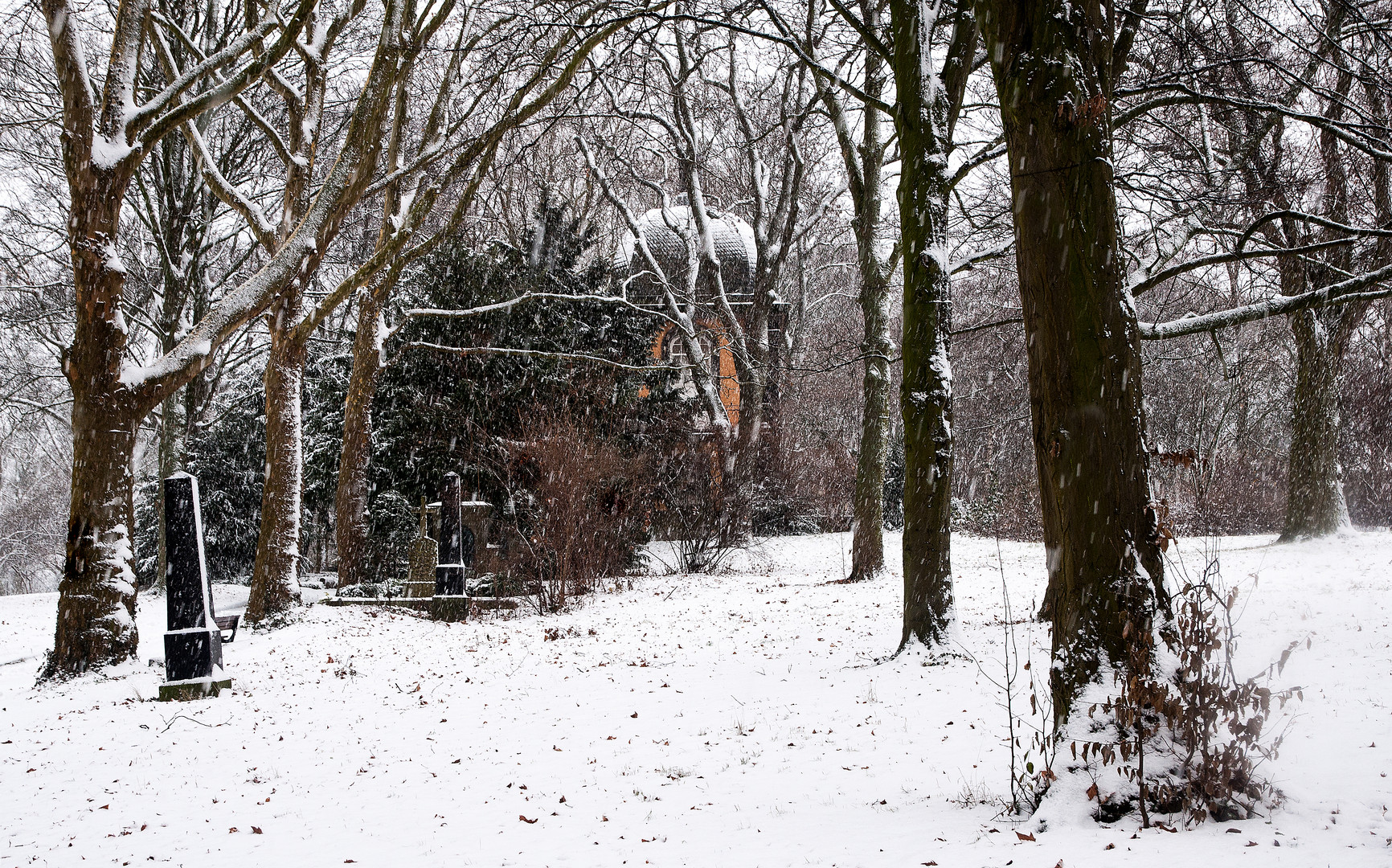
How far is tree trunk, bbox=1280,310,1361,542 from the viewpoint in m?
12.9

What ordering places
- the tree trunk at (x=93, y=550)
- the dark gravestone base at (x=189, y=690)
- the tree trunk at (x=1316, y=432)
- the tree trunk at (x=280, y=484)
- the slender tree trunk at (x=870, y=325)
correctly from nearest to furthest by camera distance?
the dark gravestone base at (x=189, y=690)
the tree trunk at (x=93, y=550)
the tree trunk at (x=280, y=484)
the slender tree trunk at (x=870, y=325)
the tree trunk at (x=1316, y=432)

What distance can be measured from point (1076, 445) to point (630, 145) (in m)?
18.8


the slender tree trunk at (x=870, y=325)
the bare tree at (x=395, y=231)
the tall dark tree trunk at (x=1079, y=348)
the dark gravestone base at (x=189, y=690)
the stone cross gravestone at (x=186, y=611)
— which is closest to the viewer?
the tall dark tree trunk at (x=1079, y=348)

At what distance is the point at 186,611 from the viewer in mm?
7078

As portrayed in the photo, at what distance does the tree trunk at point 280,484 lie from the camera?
A: 10.6 metres

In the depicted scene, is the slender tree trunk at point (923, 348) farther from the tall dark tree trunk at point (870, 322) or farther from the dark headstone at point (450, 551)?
the dark headstone at point (450, 551)

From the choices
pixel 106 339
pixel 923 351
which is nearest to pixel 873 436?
pixel 923 351

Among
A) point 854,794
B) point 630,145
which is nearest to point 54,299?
point 630,145

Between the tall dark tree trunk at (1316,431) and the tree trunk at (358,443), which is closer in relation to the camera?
the tree trunk at (358,443)

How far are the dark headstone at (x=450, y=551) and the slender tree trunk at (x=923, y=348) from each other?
6.48 m

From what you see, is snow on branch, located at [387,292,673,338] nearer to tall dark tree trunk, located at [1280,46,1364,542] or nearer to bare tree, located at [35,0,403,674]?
bare tree, located at [35,0,403,674]

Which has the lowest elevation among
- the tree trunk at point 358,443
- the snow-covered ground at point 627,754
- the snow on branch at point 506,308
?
the snow-covered ground at point 627,754

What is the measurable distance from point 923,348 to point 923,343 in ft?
0.13

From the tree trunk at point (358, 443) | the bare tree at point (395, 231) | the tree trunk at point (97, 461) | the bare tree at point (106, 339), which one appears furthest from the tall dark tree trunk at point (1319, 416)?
the tree trunk at point (97, 461)
